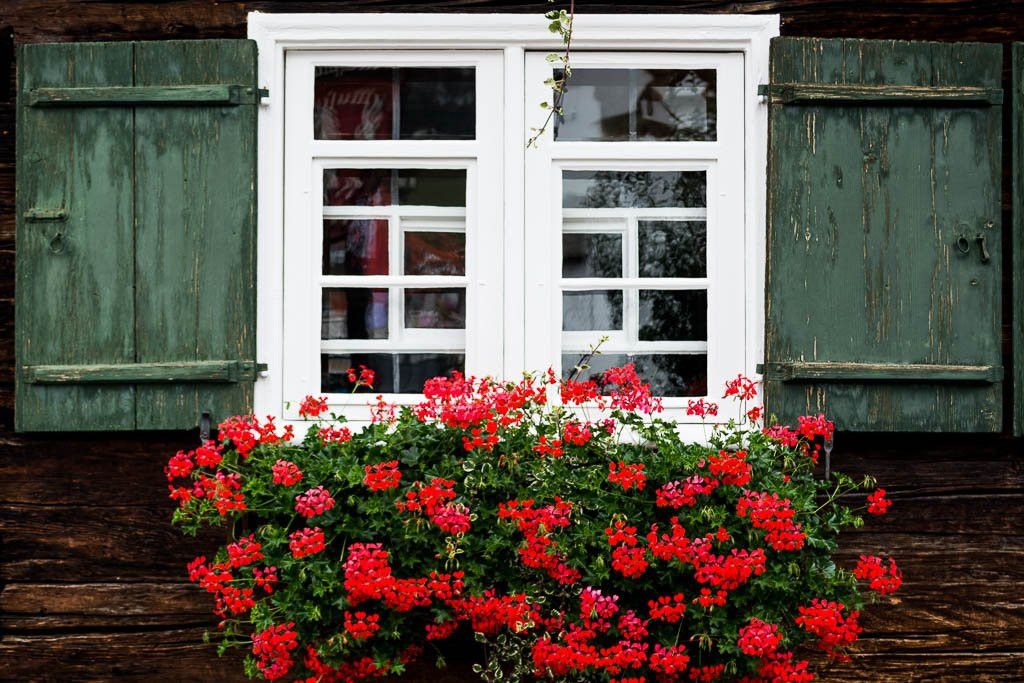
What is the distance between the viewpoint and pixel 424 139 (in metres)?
3.30

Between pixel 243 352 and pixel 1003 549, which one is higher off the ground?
pixel 243 352

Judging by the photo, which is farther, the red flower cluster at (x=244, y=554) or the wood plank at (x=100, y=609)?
the wood plank at (x=100, y=609)

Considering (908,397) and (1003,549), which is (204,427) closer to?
(908,397)

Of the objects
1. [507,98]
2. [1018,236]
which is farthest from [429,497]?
[1018,236]

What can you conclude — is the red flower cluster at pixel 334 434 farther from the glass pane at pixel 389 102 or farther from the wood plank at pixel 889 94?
the wood plank at pixel 889 94

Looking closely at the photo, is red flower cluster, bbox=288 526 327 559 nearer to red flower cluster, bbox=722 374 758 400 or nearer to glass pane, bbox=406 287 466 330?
glass pane, bbox=406 287 466 330

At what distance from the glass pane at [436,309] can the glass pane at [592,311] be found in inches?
13.8

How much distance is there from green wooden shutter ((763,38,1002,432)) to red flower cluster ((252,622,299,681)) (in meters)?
1.59

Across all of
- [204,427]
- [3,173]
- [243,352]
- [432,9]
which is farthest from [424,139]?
[3,173]

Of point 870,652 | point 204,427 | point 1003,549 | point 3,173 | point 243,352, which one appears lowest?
point 870,652

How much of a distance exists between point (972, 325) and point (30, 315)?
2.96m

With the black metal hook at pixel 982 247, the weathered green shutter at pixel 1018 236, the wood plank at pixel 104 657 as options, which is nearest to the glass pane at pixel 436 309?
the wood plank at pixel 104 657

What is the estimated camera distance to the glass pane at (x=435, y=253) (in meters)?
3.29

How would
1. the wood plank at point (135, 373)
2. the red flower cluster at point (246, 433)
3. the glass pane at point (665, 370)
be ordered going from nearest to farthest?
the red flower cluster at point (246, 433)
the wood plank at point (135, 373)
the glass pane at point (665, 370)
